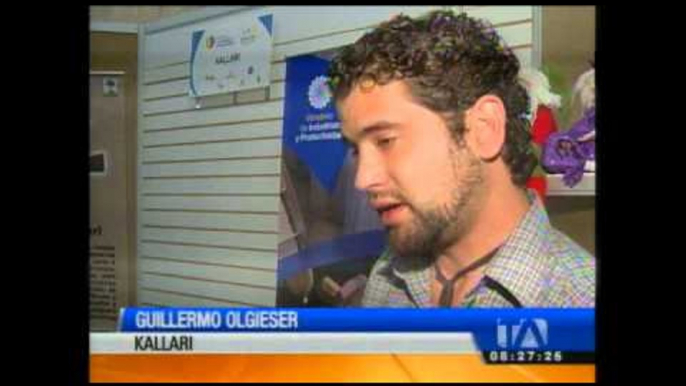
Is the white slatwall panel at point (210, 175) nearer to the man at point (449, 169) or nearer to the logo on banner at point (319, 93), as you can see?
the logo on banner at point (319, 93)

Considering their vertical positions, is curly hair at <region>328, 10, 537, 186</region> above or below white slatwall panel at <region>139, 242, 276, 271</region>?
above

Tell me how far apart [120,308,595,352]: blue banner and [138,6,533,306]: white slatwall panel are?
6 centimetres

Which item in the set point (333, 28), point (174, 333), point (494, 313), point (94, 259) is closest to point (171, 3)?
point (333, 28)

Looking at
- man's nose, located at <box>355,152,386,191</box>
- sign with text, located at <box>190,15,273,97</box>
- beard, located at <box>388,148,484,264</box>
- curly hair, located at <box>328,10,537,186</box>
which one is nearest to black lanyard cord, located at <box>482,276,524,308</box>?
beard, located at <box>388,148,484,264</box>

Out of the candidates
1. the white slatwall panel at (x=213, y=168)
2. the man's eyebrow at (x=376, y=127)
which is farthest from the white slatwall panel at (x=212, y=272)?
the man's eyebrow at (x=376, y=127)

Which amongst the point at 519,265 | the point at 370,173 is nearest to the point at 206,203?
the point at 370,173

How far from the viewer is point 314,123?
9.21 ft

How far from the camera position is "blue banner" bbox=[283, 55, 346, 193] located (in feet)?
9.18

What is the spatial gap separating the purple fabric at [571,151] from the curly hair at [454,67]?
0.20ft

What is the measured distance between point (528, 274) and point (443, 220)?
1.14 feet

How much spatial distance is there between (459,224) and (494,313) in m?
0.33

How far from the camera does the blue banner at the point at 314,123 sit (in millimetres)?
2799

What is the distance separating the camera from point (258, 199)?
9.30ft

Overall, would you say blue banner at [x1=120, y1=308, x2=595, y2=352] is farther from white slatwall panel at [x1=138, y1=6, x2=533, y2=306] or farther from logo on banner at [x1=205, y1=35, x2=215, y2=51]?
logo on banner at [x1=205, y1=35, x2=215, y2=51]
